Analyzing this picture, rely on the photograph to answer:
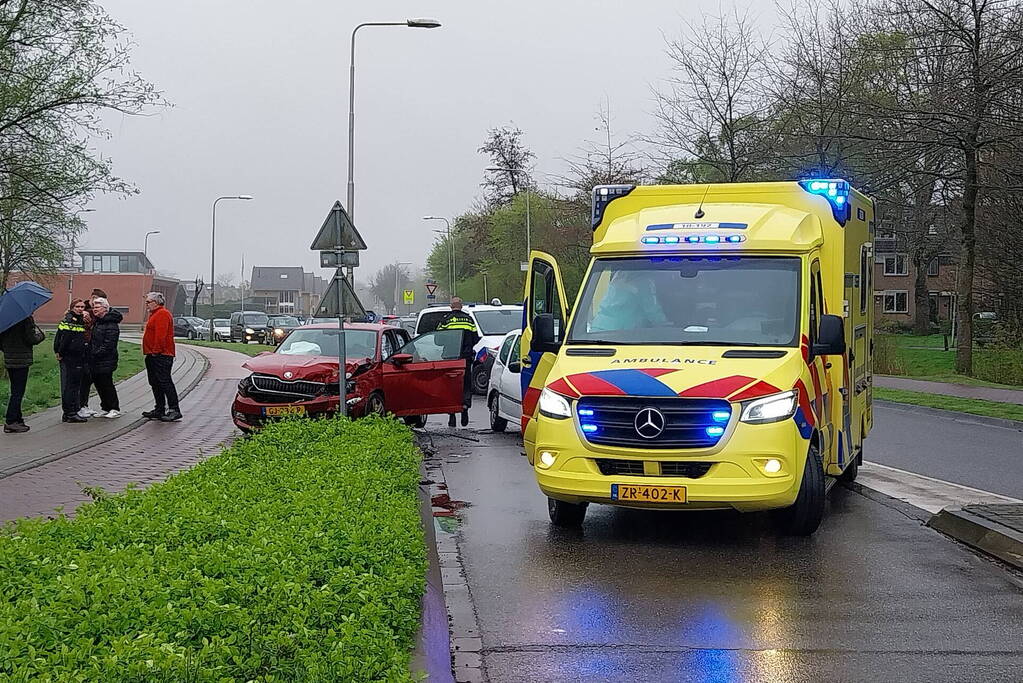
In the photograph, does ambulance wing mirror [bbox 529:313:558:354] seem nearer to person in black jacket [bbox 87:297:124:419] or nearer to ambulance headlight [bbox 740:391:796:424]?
ambulance headlight [bbox 740:391:796:424]

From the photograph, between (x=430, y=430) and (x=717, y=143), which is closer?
(x=430, y=430)

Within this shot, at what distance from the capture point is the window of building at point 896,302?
85.9 m

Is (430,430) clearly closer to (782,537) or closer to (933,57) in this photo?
(782,537)

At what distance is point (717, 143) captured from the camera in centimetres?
3772

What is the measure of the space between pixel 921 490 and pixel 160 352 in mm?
11094

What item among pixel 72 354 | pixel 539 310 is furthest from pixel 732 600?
pixel 72 354

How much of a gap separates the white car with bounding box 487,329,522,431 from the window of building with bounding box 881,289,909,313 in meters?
71.7

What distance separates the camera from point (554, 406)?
356 inches

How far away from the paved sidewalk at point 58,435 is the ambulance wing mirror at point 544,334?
20.1 feet

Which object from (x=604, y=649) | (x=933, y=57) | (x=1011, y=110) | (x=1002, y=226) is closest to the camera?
(x=604, y=649)

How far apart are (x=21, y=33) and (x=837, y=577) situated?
22547mm

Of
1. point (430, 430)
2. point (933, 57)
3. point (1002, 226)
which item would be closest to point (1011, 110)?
point (933, 57)

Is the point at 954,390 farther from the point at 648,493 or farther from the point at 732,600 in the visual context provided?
the point at 732,600

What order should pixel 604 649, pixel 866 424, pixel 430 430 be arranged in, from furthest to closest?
pixel 430 430 < pixel 866 424 < pixel 604 649
